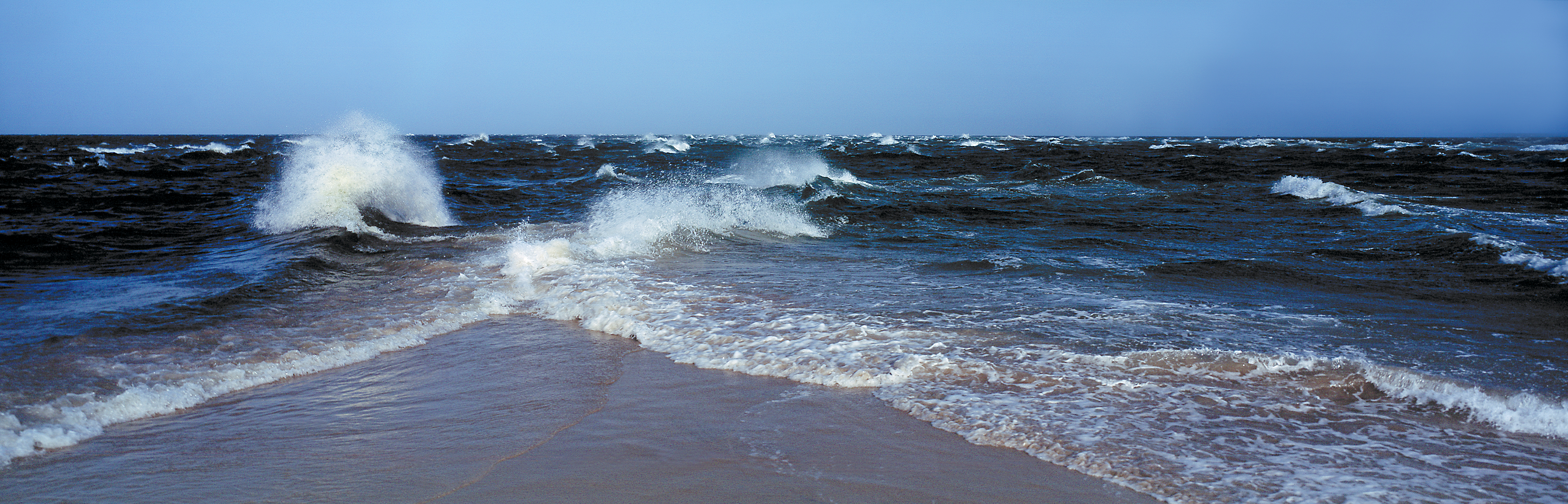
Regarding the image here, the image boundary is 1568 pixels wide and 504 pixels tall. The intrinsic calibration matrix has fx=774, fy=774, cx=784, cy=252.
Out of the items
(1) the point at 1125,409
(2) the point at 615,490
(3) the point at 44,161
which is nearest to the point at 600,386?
(2) the point at 615,490

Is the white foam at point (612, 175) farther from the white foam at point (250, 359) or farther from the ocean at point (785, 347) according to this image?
the white foam at point (250, 359)

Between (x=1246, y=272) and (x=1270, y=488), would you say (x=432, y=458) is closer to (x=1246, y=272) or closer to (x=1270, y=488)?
(x=1270, y=488)

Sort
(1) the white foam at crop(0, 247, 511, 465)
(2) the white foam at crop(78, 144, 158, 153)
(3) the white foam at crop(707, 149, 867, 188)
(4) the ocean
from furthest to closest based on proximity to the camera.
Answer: (2) the white foam at crop(78, 144, 158, 153) < (3) the white foam at crop(707, 149, 867, 188) < (1) the white foam at crop(0, 247, 511, 465) < (4) the ocean

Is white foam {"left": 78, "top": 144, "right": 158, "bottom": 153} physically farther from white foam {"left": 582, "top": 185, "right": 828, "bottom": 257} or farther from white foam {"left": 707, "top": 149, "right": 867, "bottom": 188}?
white foam {"left": 582, "top": 185, "right": 828, "bottom": 257}

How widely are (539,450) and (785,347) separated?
1968 mm

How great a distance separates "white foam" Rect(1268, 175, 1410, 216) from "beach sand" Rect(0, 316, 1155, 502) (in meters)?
12.6

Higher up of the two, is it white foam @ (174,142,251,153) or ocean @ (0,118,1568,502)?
white foam @ (174,142,251,153)

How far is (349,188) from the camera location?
40.4 ft

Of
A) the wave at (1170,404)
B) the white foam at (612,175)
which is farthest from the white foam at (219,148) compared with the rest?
the wave at (1170,404)

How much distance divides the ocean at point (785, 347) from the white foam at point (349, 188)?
10cm

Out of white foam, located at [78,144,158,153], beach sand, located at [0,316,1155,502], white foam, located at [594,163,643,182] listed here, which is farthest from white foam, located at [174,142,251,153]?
beach sand, located at [0,316,1155,502]

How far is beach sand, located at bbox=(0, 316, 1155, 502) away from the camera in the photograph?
282 centimetres

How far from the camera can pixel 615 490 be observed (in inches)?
111

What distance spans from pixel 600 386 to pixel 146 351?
2898 millimetres
